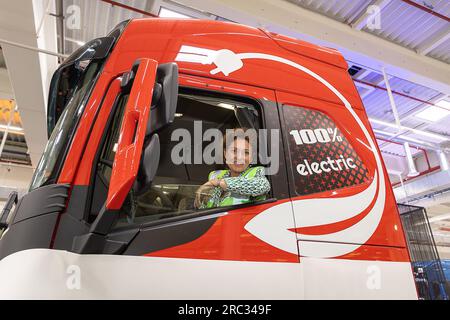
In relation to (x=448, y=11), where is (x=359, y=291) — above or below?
below

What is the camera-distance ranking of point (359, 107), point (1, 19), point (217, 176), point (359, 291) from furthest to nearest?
point (1, 19) < point (359, 107) < point (217, 176) < point (359, 291)

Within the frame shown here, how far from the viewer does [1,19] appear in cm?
355

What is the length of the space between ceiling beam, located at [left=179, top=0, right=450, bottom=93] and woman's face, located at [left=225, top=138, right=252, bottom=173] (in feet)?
8.50

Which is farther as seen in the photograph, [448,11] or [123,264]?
[448,11]

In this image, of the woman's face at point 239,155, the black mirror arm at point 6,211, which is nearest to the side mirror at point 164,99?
the woman's face at point 239,155

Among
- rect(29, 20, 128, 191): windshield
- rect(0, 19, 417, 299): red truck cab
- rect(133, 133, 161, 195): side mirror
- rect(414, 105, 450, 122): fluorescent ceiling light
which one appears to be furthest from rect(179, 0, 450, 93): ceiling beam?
rect(133, 133, 161, 195): side mirror

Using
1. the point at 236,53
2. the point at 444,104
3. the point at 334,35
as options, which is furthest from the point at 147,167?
the point at 444,104

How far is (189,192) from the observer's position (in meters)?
1.52

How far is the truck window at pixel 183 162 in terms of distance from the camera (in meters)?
1.31

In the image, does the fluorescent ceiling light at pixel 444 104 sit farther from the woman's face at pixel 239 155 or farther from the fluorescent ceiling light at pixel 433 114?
the woman's face at pixel 239 155

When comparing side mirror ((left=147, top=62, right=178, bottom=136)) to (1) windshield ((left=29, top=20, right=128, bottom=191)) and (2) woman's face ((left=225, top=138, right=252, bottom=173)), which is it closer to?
(1) windshield ((left=29, top=20, right=128, bottom=191))
